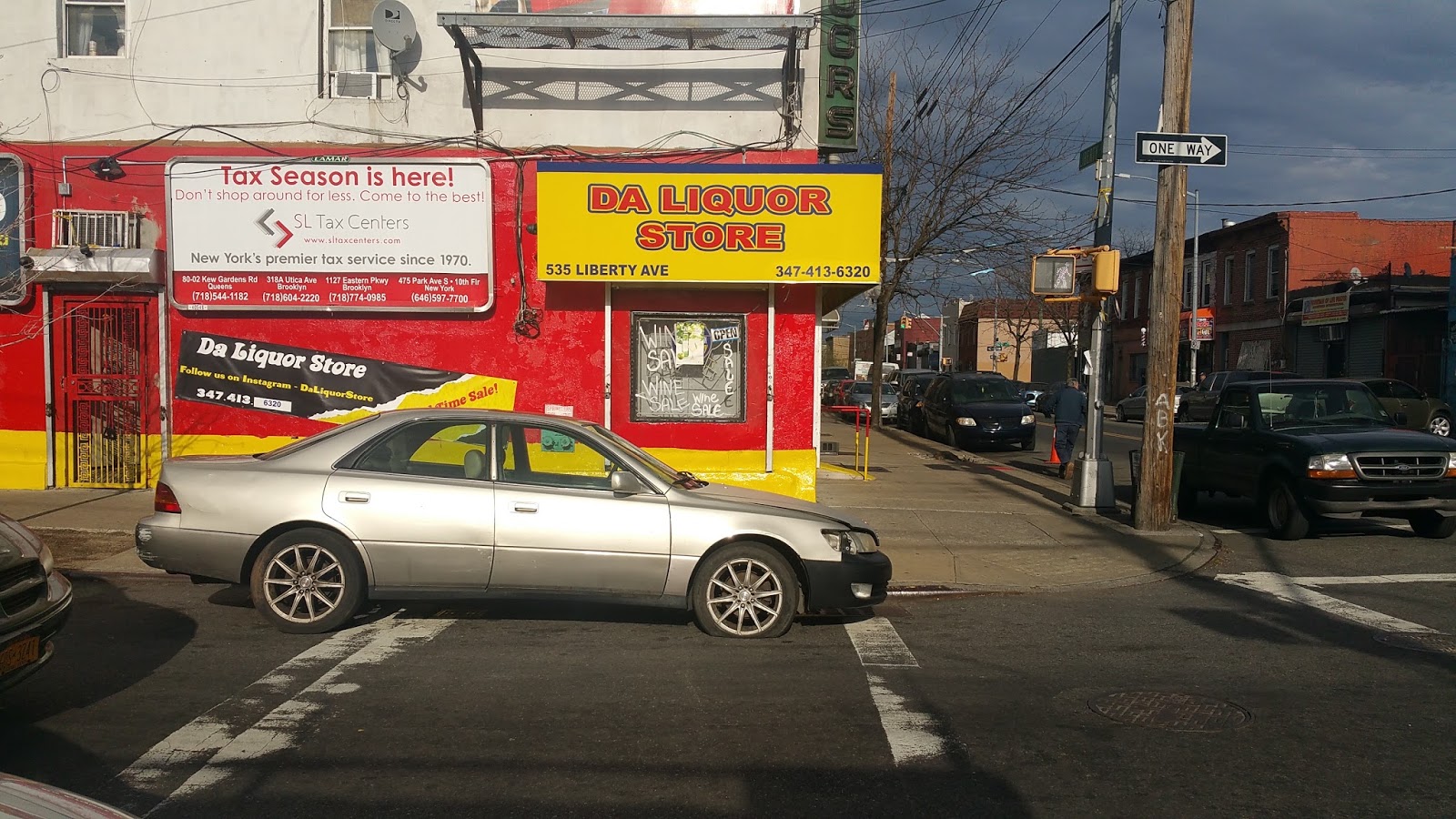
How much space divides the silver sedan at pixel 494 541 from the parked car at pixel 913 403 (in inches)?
826

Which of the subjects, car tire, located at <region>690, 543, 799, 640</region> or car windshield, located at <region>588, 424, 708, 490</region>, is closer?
car tire, located at <region>690, 543, 799, 640</region>

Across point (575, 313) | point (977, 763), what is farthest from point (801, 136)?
point (977, 763)

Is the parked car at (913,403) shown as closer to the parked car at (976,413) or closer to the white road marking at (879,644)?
the parked car at (976,413)

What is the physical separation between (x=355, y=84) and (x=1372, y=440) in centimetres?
1199

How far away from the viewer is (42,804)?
96.3 inches

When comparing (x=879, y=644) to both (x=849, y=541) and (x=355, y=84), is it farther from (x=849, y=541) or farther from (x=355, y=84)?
(x=355, y=84)

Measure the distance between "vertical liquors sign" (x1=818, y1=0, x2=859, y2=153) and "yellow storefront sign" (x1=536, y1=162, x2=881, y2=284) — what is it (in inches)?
45.1

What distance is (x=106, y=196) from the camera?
1288 centimetres

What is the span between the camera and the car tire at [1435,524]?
1166 centimetres

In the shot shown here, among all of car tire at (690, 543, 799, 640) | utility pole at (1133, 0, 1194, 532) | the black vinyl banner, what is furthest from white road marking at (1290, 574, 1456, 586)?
the black vinyl banner

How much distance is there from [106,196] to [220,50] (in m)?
2.17

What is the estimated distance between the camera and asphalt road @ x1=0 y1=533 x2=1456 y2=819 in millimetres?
4484

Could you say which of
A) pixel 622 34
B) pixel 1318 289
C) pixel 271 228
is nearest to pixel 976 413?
pixel 622 34

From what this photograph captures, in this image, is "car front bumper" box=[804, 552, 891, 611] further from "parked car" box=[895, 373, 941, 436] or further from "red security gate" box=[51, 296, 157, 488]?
"parked car" box=[895, 373, 941, 436]
